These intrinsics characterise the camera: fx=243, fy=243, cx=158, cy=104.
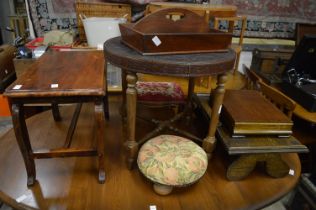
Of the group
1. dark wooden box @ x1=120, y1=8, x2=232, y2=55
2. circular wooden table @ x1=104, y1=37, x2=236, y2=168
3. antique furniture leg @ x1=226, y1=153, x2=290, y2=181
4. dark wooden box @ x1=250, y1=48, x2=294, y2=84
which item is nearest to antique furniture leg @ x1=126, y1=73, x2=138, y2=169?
circular wooden table @ x1=104, y1=37, x2=236, y2=168

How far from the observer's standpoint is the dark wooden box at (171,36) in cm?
85

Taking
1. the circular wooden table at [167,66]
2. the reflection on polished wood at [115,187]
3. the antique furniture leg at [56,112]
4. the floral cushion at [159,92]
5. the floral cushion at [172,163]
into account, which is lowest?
the reflection on polished wood at [115,187]

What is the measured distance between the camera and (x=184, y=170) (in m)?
0.85

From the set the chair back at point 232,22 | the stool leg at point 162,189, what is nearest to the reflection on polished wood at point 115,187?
the stool leg at point 162,189

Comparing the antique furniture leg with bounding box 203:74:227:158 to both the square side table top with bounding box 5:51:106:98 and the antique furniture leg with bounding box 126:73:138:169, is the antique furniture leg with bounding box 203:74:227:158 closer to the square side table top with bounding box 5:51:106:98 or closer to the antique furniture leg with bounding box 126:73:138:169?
the antique furniture leg with bounding box 126:73:138:169

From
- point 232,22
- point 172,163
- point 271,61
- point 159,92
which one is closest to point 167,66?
point 172,163

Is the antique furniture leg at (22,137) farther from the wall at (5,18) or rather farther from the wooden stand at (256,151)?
the wall at (5,18)

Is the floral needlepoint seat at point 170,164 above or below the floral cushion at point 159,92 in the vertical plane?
below

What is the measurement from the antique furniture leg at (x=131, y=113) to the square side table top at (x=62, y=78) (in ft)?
0.31

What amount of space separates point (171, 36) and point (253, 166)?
0.62m

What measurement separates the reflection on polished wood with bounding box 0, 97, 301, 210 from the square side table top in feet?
1.23

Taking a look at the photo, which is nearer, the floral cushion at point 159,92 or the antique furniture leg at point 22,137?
the antique furniture leg at point 22,137

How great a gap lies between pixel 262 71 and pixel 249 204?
151 centimetres

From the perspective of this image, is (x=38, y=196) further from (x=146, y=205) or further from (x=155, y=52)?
(x=155, y=52)
